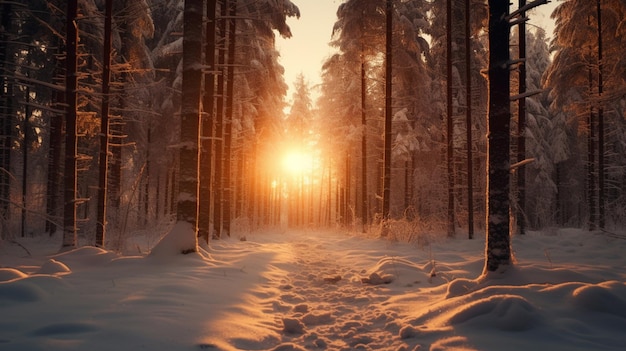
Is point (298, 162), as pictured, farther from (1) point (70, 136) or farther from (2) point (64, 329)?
(2) point (64, 329)

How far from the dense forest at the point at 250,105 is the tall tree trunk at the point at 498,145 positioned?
51 millimetres

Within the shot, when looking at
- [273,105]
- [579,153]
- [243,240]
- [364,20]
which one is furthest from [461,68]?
[579,153]

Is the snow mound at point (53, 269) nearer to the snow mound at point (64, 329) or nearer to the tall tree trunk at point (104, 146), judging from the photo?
the snow mound at point (64, 329)

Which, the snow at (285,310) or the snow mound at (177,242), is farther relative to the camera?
the snow mound at (177,242)

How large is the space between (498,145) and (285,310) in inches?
143

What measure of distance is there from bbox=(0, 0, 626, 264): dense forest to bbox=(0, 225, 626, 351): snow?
1.57m

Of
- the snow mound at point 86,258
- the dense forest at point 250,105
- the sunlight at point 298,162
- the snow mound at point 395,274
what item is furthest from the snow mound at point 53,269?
the sunlight at point 298,162

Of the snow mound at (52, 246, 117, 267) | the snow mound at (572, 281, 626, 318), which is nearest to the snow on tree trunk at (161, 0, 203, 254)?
the snow mound at (52, 246, 117, 267)

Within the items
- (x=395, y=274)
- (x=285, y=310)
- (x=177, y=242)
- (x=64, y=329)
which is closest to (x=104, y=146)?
(x=177, y=242)

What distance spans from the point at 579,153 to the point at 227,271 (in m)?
35.1

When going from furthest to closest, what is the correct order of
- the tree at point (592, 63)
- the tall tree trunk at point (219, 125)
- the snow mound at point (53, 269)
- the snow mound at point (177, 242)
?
1. the tree at point (592, 63)
2. the tall tree trunk at point (219, 125)
3. the snow mound at point (177, 242)
4. the snow mound at point (53, 269)

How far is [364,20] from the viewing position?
15.5 metres

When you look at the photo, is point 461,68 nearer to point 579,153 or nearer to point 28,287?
point 579,153

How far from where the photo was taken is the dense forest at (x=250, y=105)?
304 inches
